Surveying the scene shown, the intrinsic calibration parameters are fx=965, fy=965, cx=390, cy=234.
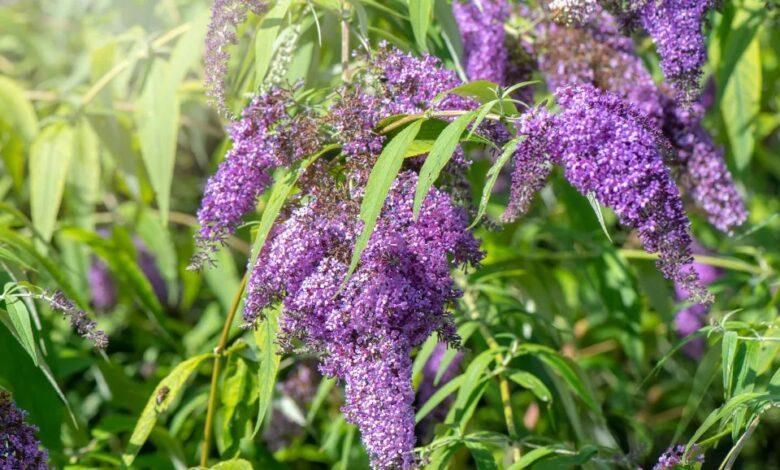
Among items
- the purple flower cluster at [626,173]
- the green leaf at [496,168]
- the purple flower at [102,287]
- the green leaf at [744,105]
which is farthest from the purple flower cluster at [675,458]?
the purple flower at [102,287]

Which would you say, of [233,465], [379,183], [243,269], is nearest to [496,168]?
[379,183]

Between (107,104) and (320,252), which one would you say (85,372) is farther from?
(320,252)

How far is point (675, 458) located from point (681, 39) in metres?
0.87

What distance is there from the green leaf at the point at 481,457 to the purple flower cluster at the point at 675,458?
409mm

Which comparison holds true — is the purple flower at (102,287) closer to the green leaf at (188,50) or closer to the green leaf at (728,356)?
the green leaf at (188,50)

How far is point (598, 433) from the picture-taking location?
3.22 meters

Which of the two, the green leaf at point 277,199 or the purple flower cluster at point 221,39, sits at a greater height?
the purple flower cluster at point 221,39

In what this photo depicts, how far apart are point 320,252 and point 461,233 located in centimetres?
27

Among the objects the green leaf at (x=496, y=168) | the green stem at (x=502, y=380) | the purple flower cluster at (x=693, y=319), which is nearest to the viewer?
the green leaf at (x=496, y=168)

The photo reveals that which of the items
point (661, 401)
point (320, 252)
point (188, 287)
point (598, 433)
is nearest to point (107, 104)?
point (188, 287)

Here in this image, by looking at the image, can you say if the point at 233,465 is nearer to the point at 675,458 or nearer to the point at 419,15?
the point at 675,458

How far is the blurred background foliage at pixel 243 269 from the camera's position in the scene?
7.90 feet

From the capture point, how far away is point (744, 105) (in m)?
3.06

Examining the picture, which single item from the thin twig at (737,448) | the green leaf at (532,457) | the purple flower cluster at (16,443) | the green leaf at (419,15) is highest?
the green leaf at (419,15)
